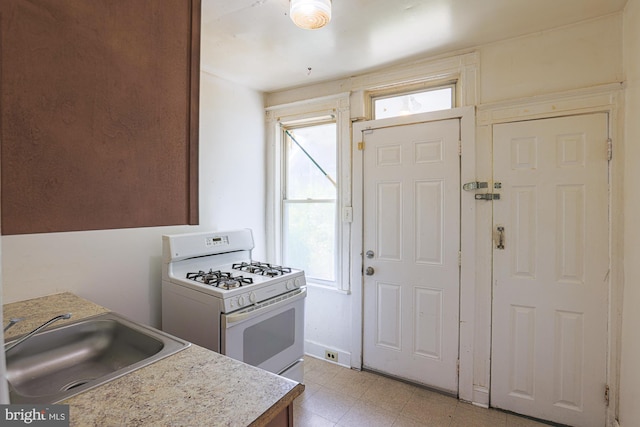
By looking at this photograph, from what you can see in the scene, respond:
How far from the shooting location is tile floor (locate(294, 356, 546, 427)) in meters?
1.95

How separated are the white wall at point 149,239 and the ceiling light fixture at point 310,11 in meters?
1.16

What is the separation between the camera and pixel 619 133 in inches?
68.1

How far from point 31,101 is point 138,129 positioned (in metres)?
0.17

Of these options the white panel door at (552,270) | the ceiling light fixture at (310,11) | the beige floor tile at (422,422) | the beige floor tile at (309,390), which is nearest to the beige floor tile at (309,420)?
the beige floor tile at (309,390)

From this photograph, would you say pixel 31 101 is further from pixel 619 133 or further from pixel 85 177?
pixel 619 133

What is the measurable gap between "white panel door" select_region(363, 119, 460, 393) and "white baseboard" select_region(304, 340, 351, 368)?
16cm

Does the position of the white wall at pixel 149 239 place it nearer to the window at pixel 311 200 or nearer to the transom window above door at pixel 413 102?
the window at pixel 311 200

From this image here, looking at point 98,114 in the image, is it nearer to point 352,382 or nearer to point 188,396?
point 188,396

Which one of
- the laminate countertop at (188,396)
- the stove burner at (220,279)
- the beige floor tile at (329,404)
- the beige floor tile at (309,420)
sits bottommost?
the beige floor tile at (309,420)

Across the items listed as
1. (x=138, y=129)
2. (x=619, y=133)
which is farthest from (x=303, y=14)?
(x=619, y=133)

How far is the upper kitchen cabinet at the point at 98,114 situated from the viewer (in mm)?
513

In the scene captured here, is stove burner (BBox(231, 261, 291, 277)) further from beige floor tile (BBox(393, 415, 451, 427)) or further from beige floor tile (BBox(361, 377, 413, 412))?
beige floor tile (BBox(393, 415, 451, 427))

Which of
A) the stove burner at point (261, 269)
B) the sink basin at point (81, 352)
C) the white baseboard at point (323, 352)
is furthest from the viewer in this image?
the white baseboard at point (323, 352)

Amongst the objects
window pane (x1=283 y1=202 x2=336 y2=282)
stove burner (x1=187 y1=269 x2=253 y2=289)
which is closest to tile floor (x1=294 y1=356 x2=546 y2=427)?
window pane (x1=283 y1=202 x2=336 y2=282)
